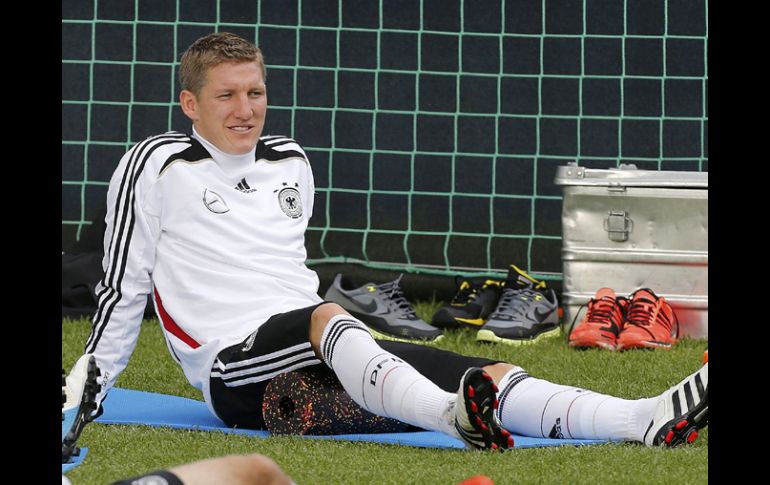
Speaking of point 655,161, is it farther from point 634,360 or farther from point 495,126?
point 634,360

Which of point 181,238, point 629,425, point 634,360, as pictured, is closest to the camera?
point 629,425

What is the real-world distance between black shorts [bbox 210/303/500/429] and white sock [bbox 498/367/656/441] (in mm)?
129

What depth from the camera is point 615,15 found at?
18.4ft

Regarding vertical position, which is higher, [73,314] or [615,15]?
[615,15]

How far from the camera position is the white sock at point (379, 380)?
2547mm

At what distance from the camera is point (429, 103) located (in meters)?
5.72

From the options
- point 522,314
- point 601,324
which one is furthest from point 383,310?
point 601,324

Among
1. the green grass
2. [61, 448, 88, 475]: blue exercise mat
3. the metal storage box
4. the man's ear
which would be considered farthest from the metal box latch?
[61, 448, 88, 475]: blue exercise mat

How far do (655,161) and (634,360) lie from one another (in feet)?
5.69

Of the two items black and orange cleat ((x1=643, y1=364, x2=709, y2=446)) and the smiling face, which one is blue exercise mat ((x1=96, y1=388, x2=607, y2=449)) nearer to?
black and orange cleat ((x1=643, y1=364, x2=709, y2=446))

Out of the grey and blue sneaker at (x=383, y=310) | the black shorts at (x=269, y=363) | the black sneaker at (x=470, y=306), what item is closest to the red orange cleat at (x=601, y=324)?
the black sneaker at (x=470, y=306)

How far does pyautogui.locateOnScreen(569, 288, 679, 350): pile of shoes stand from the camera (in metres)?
4.36

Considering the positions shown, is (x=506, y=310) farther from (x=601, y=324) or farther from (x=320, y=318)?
(x=320, y=318)
